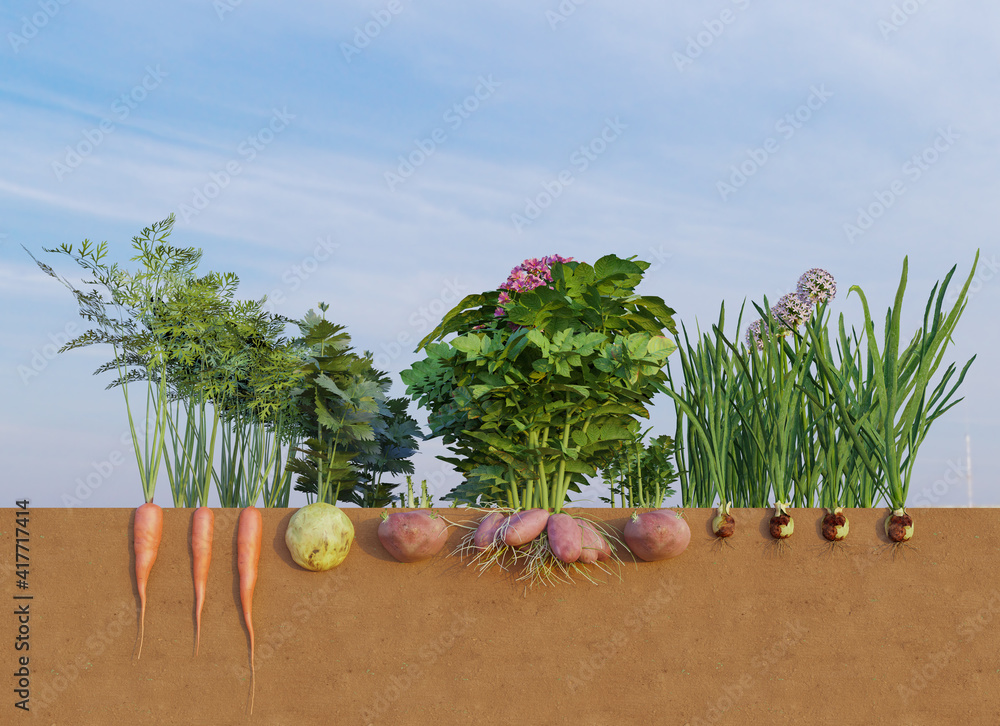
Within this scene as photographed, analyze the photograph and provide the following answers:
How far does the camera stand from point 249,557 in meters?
3.13

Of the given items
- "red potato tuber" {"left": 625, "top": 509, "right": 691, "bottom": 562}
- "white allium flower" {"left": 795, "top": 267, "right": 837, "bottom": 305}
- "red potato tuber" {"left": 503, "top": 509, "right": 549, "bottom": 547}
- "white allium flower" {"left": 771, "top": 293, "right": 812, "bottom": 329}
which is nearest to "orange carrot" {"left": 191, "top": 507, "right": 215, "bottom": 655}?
"red potato tuber" {"left": 503, "top": 509, "right": 549, "bottom": 547}

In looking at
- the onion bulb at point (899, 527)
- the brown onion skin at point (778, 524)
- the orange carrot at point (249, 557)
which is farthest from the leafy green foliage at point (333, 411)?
the onion bulb at point (899, 527)

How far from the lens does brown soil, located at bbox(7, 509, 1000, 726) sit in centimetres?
306

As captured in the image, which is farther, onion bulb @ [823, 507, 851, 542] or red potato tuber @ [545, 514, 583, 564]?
onion bulb @ [823, 507, 851, 542]

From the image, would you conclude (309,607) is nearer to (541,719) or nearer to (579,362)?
(541,719)

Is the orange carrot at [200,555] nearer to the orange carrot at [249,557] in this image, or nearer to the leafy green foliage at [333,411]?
the orange carrot at [249,557]

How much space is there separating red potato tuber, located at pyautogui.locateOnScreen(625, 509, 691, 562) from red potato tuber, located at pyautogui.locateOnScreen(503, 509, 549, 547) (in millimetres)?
357

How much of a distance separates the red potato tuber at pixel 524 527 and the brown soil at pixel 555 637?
24 cm

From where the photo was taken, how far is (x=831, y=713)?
3.07 m

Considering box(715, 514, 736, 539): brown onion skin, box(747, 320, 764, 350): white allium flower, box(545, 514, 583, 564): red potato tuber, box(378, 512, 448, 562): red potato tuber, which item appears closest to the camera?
box(545, 514, 583, 564): red potato tuber

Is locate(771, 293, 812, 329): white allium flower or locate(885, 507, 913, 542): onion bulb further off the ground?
locate(771, 293, 812, 329): white allium flower

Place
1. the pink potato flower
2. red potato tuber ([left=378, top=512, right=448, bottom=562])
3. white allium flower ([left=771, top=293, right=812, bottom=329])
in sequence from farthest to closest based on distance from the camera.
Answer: white allium flower ([left=771, top=293, right=812, bottom=329]) < the pink potato flower < red potato tuber ([left=378, top=512, right=448, bottom=562])

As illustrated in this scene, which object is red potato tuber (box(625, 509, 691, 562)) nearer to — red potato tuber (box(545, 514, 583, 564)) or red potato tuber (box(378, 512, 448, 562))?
red potato tuber (box(545, 514, 583, 564))

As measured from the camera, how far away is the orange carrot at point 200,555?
316cm
